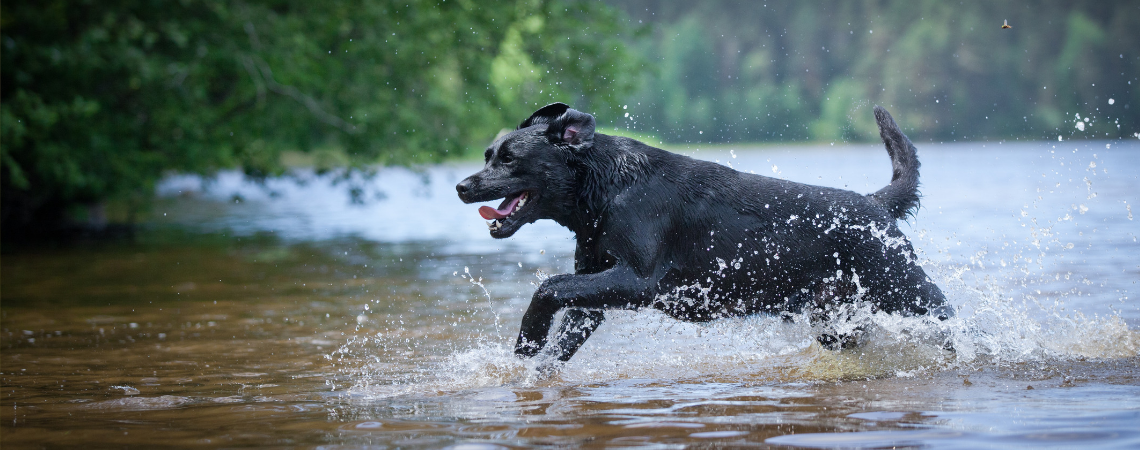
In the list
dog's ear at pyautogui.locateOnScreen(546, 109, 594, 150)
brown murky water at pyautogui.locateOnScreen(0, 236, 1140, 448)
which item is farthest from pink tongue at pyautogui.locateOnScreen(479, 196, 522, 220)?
brown murky water at pyautogui.locateOnScreen(0, 236, 1140, 448)

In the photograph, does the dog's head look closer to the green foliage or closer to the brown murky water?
the brown murky water

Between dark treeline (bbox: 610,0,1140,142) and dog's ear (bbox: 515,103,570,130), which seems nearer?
dog's ear (bbox: 515,103,570,130)

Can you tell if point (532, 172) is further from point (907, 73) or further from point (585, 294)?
point (907, 73)

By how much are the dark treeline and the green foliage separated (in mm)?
34833

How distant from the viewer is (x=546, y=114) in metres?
5.05

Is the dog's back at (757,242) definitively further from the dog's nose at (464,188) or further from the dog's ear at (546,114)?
the dog's nose at (464,188)

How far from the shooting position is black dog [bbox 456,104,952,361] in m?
4.84

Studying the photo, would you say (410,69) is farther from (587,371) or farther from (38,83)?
(587,371)

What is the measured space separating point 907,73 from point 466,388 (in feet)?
195

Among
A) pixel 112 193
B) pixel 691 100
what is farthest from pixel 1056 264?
pixel 691 100

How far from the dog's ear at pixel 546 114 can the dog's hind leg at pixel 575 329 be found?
958 mm

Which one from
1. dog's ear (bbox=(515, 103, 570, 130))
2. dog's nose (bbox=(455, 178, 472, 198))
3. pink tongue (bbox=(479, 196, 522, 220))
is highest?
dog's ear (bbox=(515, 103, 570, 130))

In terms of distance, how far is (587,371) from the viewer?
5438 mm

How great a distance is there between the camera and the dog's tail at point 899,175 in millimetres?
5477
